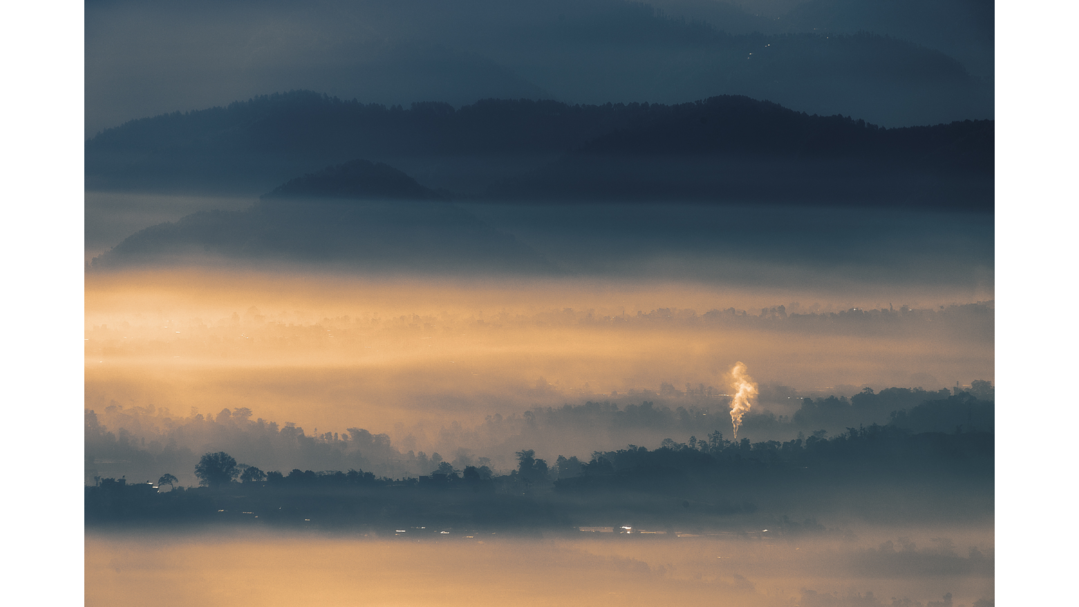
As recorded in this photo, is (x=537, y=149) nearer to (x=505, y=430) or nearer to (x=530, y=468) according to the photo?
(x=505, y=430)

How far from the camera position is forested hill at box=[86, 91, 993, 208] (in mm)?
2043

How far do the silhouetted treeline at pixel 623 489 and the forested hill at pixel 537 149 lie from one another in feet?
2.83

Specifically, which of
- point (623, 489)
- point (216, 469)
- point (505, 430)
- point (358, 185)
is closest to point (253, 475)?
point (216, 469)

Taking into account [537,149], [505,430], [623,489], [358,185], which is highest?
[537,149]

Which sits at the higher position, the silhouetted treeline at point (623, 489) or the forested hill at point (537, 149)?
the forested hill at point (537, 149)

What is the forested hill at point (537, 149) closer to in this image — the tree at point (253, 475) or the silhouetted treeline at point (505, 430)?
the silhouetted treeline at point (505, 430)

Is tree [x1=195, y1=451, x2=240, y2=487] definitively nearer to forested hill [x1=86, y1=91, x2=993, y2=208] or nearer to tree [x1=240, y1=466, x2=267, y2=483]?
tree [x1=240, y1=466, x2=267, y2=483]

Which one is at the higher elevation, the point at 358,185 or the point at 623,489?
the point at 358,185

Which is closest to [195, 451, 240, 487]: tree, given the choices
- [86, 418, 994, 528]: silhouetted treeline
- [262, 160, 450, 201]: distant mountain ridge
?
[86, 418, 994, 528]: silhouetted treeline

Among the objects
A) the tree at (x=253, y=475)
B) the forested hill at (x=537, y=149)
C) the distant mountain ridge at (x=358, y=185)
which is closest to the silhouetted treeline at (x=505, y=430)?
the tree at (x=253, y=475)

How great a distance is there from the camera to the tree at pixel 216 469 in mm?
2020

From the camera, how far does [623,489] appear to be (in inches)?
78.7

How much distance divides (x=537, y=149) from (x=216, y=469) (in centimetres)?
152

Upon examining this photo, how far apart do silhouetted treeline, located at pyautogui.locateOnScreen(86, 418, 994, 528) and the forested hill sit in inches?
34.0
